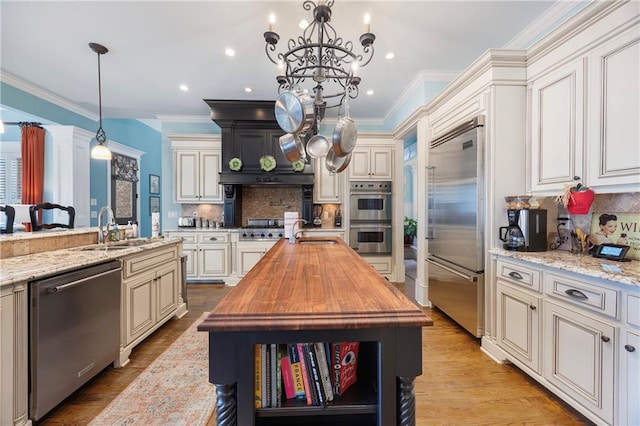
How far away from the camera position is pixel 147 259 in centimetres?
244

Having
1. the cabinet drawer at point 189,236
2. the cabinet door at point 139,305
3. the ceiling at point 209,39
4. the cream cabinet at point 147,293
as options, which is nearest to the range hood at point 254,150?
the ceiling at point 209,39

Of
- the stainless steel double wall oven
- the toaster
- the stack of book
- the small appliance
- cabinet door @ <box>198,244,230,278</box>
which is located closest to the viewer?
the stack of book

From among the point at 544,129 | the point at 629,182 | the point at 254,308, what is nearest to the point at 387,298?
the point at 254,308

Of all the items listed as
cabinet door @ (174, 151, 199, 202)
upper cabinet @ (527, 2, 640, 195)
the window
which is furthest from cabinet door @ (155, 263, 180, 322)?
the window

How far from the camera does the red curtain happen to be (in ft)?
14.3

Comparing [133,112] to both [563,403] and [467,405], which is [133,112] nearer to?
[467,405]

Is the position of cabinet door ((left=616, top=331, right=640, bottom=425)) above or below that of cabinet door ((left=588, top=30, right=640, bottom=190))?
below

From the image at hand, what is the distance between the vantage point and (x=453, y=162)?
2.77m

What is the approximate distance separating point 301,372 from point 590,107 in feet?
7.62

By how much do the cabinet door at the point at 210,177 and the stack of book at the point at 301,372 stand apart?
13.8ft

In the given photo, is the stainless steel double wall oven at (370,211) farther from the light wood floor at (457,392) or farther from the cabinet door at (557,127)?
the cabinet door at (557,127)

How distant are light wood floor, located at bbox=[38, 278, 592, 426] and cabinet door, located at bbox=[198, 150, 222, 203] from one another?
8.77ft

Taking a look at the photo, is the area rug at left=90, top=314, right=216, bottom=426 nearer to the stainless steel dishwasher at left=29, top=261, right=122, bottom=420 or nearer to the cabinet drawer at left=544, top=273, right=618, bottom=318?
the stainless steel dishwasher at left=29, top=261, right=122, bottom=420

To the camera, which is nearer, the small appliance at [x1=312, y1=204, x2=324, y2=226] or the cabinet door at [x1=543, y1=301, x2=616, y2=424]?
the cabinet door at [x1=543, y1=301, x2=616, y2=424]
